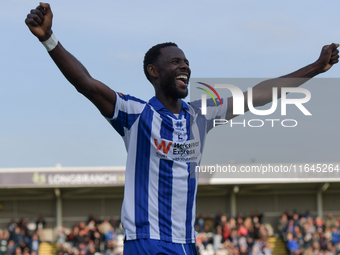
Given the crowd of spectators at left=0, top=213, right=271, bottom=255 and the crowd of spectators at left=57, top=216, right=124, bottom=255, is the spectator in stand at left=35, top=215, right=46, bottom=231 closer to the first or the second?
the crowd of spectators at left=0, top=213, right=271, bottom=255

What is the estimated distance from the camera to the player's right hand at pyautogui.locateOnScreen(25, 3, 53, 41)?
3766mm

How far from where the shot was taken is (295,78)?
4.75 meters

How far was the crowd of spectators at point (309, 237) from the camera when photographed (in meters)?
20.9

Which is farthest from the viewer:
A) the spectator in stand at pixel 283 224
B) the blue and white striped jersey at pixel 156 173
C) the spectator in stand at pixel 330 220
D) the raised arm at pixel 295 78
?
the spectator in stand at pixel 330 220

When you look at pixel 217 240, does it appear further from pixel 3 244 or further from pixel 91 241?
pixel 3 244

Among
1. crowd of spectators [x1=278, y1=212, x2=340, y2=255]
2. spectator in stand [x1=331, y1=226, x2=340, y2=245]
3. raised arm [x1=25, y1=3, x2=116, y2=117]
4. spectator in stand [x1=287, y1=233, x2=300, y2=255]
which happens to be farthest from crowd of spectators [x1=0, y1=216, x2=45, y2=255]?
raised arm [x1=25, y1=3, x2=116, y2=117]

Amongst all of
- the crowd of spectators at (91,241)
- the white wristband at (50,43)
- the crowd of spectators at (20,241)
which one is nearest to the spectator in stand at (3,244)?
the crowd of spectators at (20,241)

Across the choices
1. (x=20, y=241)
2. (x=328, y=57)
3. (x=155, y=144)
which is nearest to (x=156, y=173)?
(x=155, y=144)

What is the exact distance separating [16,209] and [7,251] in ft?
22.6

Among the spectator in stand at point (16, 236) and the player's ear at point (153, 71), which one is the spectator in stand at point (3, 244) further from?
the player's ear at point (153, 71)

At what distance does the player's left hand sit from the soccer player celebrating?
4.48 feet

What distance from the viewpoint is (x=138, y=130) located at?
13.6 ft

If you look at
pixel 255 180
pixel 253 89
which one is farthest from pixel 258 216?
pixel 253 89

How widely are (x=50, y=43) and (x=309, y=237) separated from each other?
19.4m
